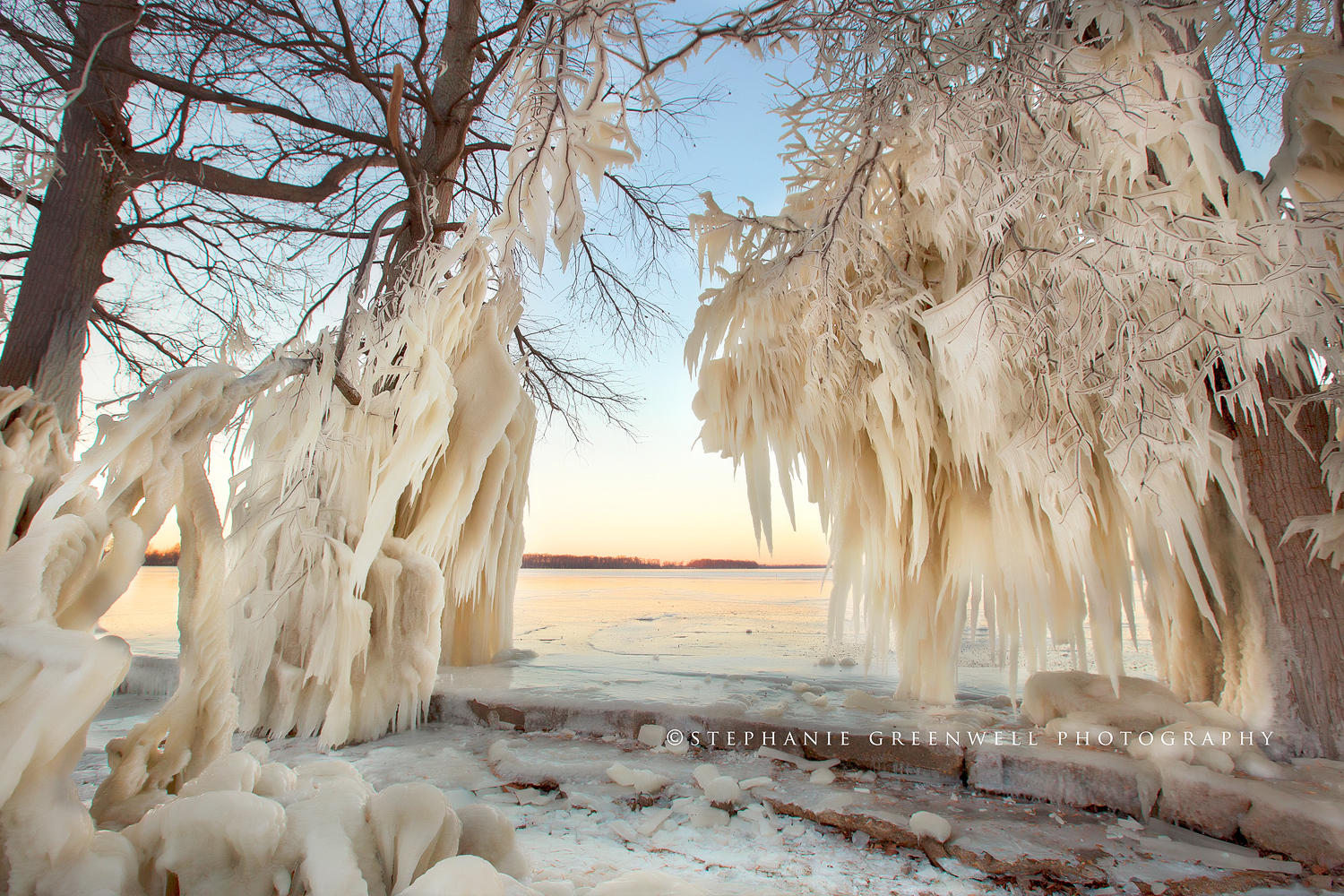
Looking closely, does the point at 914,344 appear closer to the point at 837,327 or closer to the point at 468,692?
the point at 837,327

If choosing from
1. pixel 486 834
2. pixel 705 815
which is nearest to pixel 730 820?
pixel 705 815

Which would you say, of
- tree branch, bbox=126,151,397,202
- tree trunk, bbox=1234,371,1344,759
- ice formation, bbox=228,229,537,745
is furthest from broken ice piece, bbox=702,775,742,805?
tree branch, bbox=126,151,397,202

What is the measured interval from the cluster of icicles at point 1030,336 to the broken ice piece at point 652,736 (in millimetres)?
1340

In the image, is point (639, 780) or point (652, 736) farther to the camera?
point (652, 736)

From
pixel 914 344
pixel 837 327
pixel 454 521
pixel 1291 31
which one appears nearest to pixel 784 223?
pixel 837 327

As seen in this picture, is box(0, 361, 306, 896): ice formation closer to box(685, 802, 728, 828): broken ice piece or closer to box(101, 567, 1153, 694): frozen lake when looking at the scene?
box(685, 802, 728, 828): broken ice piece

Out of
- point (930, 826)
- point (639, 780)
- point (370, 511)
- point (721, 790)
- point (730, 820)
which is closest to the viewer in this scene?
point (930, 826)

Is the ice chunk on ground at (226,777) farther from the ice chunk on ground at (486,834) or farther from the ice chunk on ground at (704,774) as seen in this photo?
the ice chunk on ground at (704,774)

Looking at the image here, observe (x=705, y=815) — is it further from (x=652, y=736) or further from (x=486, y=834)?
(x=486, y=834)

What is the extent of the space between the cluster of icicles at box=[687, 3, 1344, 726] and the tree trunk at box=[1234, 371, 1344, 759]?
0.30 ft

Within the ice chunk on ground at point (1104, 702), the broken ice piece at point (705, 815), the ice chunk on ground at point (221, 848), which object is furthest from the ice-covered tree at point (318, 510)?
the ice chunk on ground at point (1104, 702)

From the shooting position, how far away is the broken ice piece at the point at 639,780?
220cm

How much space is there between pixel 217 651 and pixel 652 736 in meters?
1.87

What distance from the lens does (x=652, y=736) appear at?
9.12 feet
